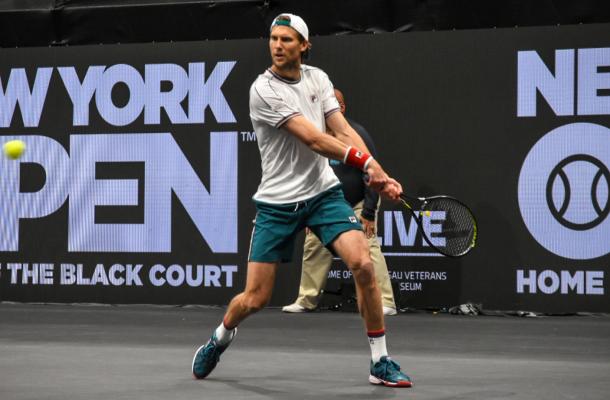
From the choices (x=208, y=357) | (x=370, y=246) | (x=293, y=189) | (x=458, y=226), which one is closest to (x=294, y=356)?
(x=208, y=357)

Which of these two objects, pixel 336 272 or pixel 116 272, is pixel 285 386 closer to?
pixel 336 272

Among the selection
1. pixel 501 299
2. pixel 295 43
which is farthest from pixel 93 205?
pixel 295 43

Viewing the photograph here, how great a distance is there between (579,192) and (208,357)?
197 inches

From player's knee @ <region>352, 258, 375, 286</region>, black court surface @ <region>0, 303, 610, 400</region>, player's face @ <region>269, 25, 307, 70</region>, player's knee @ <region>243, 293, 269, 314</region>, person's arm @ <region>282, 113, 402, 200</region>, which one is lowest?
black court surface @ <region>0, 303, 610, 400</region>

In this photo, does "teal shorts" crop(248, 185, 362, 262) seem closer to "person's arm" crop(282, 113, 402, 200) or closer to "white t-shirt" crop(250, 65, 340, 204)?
"white t-shirt" crop(250, 65, 340, 204)

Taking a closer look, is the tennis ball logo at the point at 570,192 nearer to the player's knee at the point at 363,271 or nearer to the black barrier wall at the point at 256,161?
the black barrier wall at the point at 256,161

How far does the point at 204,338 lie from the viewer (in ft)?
25.8

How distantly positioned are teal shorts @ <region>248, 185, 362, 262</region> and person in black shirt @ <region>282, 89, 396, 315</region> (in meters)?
3.36

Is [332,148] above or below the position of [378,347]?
above

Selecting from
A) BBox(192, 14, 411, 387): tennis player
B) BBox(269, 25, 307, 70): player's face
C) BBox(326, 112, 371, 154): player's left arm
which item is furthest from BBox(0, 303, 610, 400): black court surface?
BBox(269, 25, 307, 70): player's face

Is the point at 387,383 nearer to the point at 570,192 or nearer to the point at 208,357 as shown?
the point at 208,357

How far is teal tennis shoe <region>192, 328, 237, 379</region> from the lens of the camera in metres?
5.62

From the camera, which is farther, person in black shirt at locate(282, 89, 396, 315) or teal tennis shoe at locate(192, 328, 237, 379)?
person in black shirt at locate(282, 89, 396, 315)

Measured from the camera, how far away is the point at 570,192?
9602 mm
